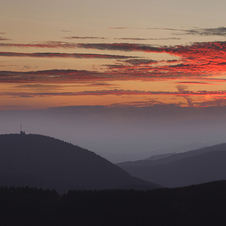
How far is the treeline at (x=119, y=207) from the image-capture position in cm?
7088

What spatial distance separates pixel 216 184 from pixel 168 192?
1339cm

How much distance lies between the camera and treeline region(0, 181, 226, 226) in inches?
2790

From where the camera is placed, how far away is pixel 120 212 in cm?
7638

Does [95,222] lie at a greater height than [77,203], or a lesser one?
lesser

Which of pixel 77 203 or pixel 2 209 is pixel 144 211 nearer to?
pixel 77 203

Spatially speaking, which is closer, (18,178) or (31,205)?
A: (31,205)

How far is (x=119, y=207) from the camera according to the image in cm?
7919

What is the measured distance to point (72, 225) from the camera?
69.1m

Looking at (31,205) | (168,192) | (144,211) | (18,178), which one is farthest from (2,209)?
(18,178)

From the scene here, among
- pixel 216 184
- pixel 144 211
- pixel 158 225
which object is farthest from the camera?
pixel 216 184

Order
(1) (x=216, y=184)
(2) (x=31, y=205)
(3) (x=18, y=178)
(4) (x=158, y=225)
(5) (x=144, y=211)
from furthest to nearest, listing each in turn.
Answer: (3) (x=18, y=178) < (1) (x=216, y=184) < (2) (x=31, y=205) < (5) (x=144, y=211) < (4) (x=158, y=225)

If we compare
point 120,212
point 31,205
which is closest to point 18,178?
point 31,205

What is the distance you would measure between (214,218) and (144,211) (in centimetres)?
1512

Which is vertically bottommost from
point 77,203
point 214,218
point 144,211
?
point 214,218
